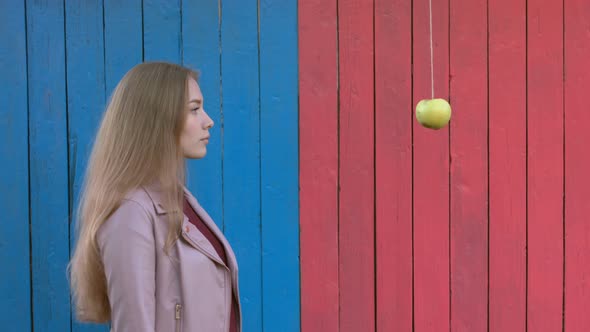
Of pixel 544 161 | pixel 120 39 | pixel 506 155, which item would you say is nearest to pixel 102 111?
pixel 120 39

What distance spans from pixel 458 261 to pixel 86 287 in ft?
5.58

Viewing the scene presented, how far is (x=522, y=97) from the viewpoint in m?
3.22

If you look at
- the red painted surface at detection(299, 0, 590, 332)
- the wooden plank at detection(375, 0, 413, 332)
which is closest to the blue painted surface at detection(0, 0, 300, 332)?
the red painted surface at detection(299, 0, 590, 332)

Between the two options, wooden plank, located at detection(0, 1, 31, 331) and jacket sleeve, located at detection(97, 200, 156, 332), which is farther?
wooden plank, located at detection(0, 1, 31, 331)

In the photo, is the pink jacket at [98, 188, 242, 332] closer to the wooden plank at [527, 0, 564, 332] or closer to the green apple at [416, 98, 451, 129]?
the green apple at [416, 98, 451, 129]

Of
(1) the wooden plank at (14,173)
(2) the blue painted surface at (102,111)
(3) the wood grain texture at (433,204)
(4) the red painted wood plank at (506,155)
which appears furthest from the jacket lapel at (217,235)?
(4) the red painted wood plank at (506,155)

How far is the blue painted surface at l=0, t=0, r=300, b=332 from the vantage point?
2.94 metres

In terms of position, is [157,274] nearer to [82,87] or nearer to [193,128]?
[193,128]

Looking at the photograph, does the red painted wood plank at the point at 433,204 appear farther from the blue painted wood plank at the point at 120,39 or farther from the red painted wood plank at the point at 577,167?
the blue painted wood plank at the point at 120,39

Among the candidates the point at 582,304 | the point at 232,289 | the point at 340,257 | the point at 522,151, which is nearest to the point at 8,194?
the point at 232,289

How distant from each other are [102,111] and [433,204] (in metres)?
1.43

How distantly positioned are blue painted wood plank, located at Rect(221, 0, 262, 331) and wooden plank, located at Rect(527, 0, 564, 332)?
3.87ft

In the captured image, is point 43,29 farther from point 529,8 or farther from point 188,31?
point 529,8

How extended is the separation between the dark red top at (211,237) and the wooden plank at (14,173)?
3.10 feet
